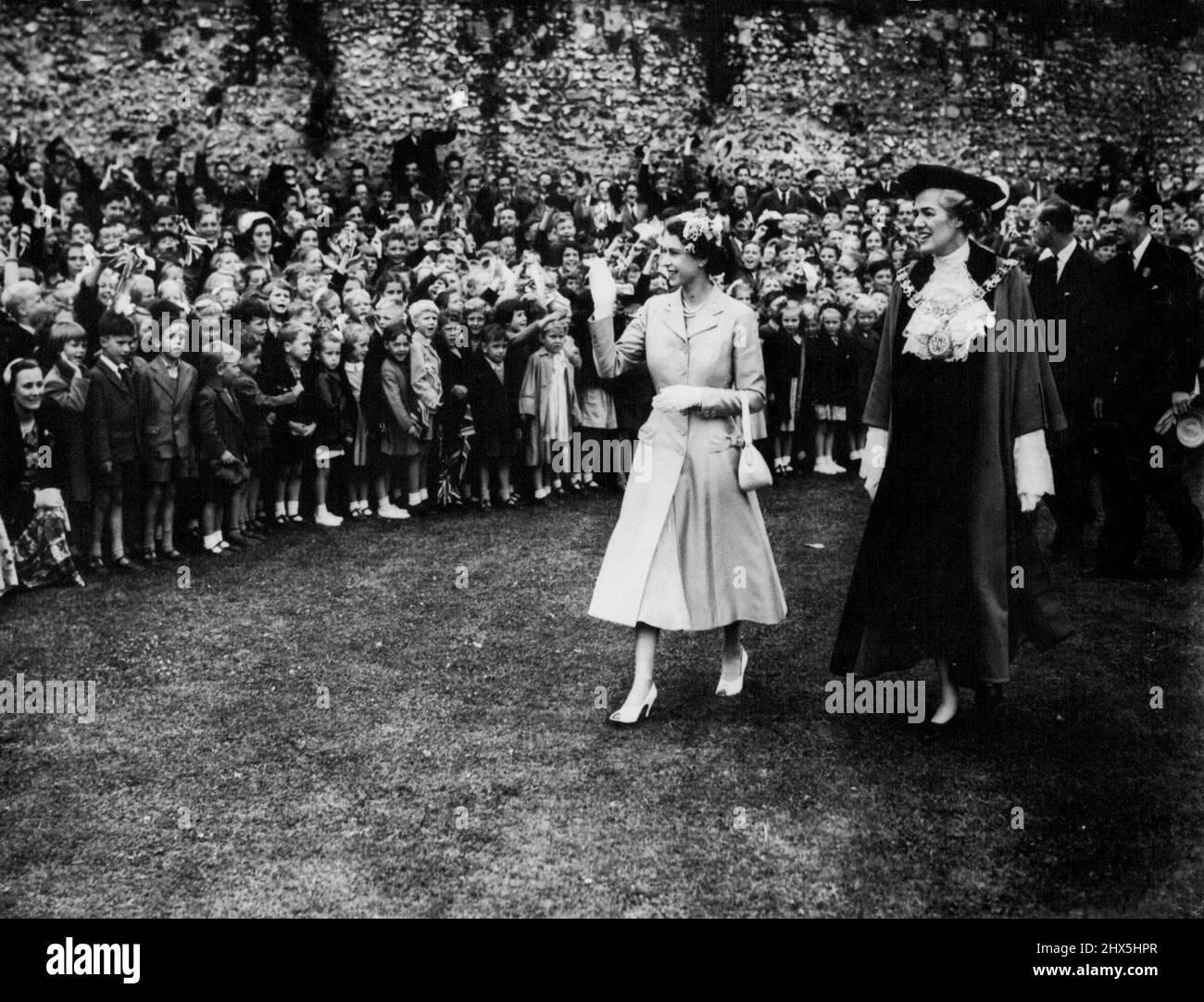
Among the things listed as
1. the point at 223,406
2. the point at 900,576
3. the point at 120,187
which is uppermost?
the point at 120,187

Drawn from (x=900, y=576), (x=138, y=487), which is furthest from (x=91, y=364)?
(x=900, y=576)

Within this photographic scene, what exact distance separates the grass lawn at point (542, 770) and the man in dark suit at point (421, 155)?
5076 millimetres

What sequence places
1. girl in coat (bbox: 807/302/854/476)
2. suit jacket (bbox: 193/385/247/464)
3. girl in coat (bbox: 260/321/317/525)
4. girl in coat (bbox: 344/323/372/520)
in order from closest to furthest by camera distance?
1. suit jacket (bbox: 193/385/247/464)
2. girl in coat (bbox: 260/321/317/525)
3. girl in coat (bbox: 344/323/372/520)
4. girl in coat (bbox: 807/302/854/476)

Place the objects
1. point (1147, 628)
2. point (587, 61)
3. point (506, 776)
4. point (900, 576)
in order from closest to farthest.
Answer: point (506, 776), point (900, 576), point (1147, 628), point (587, 61)

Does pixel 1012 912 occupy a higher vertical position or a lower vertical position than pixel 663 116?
lower

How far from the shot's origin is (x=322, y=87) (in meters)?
10.1

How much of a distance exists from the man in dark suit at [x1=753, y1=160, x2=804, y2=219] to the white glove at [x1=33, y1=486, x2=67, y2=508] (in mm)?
6013

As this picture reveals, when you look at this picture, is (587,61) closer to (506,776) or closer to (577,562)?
(577,562)

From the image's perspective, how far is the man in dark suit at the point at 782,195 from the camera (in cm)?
974

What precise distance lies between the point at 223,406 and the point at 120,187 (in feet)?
13.4

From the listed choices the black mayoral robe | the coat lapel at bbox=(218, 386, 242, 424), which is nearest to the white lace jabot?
the black mayoral robe

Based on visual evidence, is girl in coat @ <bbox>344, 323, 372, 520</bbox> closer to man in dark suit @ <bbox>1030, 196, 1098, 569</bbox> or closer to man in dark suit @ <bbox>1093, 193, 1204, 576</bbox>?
man in dark suit @ <bbox>1030, 196, 1098, 569</bbox>

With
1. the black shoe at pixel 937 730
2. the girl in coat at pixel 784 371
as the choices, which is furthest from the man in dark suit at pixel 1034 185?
the black shoe at pixel 937 730

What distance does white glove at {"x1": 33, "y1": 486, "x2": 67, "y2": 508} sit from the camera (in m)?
5.57
